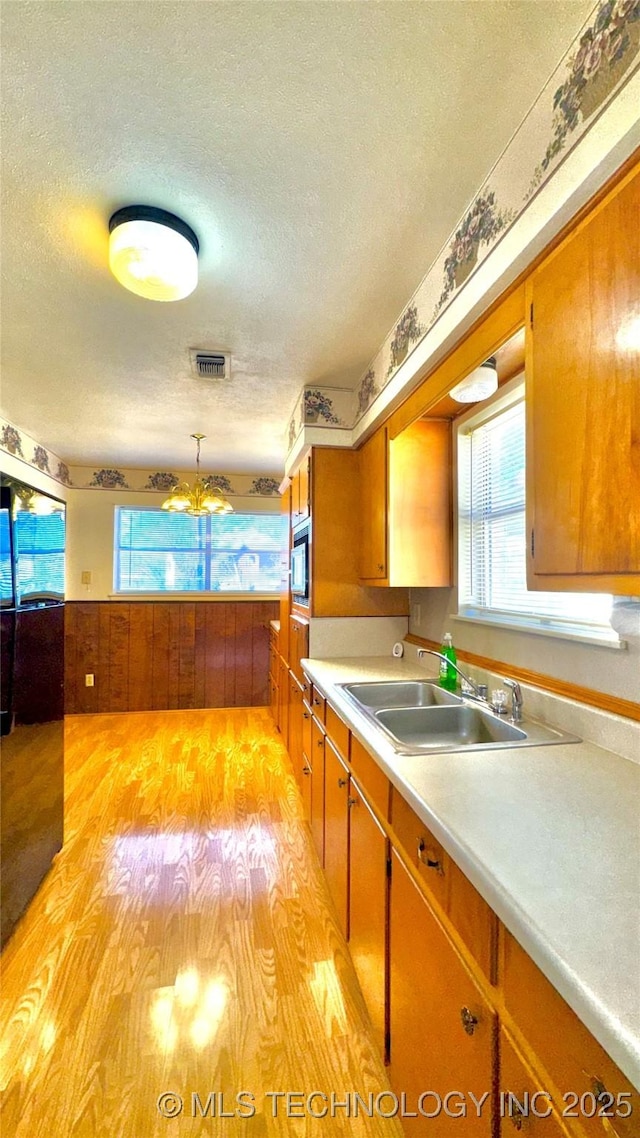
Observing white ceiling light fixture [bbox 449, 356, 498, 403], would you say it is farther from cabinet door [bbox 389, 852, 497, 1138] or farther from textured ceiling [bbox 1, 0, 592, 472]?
cabinet door [bbox 389, 852, 497, 1138]

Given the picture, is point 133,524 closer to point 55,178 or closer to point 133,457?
point 133,457

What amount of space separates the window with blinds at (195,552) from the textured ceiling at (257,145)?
8.79ft

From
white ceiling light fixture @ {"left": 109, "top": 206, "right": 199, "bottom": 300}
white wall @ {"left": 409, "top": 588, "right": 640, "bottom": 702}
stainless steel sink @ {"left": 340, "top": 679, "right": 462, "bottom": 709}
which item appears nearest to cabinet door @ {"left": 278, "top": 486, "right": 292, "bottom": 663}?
white wall @ {"left": 409, "top": 588, "right": 640, "bottom": 702}

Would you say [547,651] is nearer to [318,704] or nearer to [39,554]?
[318,704]

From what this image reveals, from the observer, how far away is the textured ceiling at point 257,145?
906 millimetres

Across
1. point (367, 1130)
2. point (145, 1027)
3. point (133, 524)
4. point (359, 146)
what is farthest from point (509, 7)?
point (133, 524)

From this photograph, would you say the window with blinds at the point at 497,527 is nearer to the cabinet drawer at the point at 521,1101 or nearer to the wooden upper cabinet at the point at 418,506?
the wooden upper cabinet at the point at 418,506

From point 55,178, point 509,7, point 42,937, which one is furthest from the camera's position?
point 42,937

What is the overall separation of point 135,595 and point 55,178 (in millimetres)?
3824

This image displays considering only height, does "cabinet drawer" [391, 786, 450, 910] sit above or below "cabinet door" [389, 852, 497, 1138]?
above

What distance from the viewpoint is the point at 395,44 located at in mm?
931

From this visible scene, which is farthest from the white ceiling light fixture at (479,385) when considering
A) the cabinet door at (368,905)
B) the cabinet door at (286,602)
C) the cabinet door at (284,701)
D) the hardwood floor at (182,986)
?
the cabinet door at (284,701)

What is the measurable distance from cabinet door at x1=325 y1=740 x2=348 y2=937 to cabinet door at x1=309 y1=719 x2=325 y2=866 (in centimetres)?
8

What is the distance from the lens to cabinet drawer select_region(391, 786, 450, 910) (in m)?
0.87
